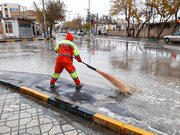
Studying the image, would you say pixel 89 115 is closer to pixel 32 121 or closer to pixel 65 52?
pixel 32 121

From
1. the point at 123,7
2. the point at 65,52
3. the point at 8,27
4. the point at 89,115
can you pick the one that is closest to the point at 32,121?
the point at 89,115

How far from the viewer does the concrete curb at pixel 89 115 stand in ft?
7.96

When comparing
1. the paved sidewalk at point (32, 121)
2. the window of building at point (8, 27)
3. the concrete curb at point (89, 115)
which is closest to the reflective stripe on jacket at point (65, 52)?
the concrete curb at point (89, 115)

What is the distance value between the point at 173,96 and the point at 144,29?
3518cm

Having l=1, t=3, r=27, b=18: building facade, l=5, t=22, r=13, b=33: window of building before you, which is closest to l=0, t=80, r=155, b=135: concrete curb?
l=5, t=22, r=13, b=33: window of building

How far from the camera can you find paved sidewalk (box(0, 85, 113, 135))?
2529 millimetres

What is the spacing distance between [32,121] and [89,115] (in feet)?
3.55

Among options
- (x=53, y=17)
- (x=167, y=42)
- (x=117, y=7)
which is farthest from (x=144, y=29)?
(x=53, y=17)

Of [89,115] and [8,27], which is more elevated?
[8,27]

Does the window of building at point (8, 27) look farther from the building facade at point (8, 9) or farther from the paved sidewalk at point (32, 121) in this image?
the building facade at point (8, 9)

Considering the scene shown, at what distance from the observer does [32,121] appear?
279 cm

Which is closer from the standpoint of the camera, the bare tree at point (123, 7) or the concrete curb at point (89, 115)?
the concrete curb at point (89, 115)

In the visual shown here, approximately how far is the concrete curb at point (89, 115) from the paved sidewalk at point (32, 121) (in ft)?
0.63

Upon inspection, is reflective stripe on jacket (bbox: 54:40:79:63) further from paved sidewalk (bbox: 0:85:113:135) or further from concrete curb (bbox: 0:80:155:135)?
paved sidewalk (bbox: 0:85:113:135)
